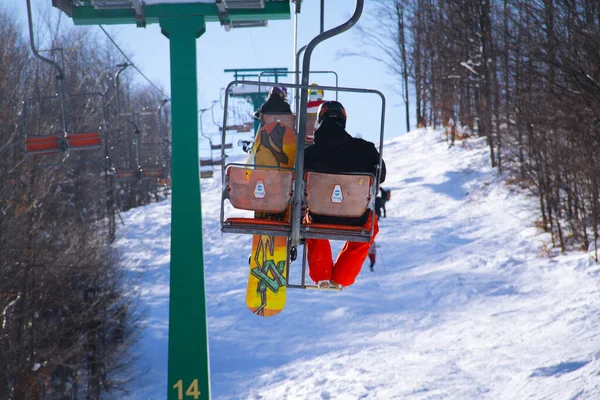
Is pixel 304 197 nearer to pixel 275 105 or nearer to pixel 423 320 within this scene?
pixel 275 105

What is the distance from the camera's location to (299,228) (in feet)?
18.3

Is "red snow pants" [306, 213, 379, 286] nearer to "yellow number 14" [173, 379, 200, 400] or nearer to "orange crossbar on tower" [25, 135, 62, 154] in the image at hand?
"yellow number 14" [173, 379, 200, 400]

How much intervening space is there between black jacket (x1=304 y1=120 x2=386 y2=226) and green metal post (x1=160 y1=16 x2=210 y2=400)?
2.64 m

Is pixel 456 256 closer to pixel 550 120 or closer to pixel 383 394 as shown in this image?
pixel 550 120

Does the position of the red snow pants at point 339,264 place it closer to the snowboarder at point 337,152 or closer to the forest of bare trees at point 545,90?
the snowboarder at point 337,152

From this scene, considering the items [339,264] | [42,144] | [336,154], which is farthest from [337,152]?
[42,144]

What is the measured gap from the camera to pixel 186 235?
8.20 meters

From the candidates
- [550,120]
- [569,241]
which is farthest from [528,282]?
[550,120]

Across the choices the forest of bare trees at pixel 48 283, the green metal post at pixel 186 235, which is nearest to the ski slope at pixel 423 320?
the forest of bare trees at pixel 48 283

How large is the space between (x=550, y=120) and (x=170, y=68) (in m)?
12.0

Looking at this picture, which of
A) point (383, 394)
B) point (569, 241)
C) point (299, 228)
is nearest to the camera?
point (299, 228)

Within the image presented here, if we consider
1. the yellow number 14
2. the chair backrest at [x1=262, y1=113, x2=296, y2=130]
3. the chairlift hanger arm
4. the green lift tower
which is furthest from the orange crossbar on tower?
the chairlift hanger arm

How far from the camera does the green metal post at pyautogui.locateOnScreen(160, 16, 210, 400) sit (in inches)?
318

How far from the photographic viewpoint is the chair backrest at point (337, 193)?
5754 mm
